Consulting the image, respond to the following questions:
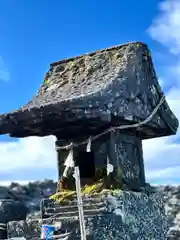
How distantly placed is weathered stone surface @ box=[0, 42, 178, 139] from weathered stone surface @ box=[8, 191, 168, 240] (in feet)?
3.78

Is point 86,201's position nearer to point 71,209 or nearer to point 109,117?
point 71,209

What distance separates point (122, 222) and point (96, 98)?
1.79 metres

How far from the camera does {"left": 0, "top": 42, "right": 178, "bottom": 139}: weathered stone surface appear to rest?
7.49 metres

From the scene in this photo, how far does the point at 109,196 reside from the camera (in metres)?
7.46

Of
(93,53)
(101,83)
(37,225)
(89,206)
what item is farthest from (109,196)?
(93,53)

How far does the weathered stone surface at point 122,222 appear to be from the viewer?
23.7 ft

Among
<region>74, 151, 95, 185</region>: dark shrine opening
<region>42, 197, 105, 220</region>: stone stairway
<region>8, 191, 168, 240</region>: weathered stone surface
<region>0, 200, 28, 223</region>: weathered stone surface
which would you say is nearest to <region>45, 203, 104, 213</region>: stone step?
<region>42, 197, 105, 220</region>: stone stairway

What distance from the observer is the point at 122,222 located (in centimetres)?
753

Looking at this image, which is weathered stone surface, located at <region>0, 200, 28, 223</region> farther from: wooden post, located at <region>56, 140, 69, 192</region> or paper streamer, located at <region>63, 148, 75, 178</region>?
paper streamer, located at <region>63, 148, 75, 178</region>

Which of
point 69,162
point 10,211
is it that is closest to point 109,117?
point 69,162

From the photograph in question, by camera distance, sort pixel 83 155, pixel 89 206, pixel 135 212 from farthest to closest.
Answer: pixel 83 155 < pixel 135 212 < pixel 89 206

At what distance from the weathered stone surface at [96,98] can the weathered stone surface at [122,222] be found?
3.78ft

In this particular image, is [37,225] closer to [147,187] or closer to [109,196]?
[109,196]

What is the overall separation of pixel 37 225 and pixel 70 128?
4.97 ft
